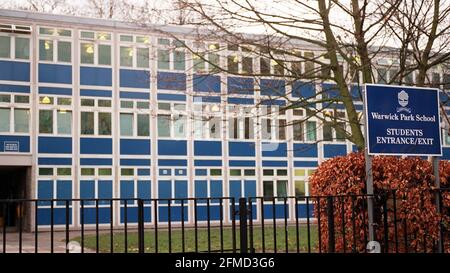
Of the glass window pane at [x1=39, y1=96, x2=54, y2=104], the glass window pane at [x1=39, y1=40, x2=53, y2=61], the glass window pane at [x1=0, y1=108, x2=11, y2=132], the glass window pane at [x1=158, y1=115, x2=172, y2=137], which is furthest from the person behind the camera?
the glass window pane at [x1=158, y1=115, x2=172, y2=137]

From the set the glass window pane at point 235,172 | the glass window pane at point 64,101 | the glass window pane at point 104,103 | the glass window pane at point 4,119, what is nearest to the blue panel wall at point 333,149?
the glass window pane at point 235,172

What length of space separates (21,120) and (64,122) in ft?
6.35

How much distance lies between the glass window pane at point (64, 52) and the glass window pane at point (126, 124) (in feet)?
12.0

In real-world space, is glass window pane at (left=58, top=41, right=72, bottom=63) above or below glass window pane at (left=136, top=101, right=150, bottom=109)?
above

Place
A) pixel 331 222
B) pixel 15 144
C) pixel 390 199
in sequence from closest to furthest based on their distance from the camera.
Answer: pixel 331 222 → pixel 390 199 → pixel 15 144

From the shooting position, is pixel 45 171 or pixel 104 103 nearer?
pixel 45 171

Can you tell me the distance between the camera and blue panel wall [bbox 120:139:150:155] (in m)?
31.0

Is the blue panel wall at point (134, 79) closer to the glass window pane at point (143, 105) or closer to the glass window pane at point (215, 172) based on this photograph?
the glass window pane at point (143, 105)

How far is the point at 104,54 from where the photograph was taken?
102 ft

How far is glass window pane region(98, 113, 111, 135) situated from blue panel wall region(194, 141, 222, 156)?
176 inches

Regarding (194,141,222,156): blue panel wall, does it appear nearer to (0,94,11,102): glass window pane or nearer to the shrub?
(0,94,11,102): glass window pane

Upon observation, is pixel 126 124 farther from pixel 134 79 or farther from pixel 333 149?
pixel 333 149

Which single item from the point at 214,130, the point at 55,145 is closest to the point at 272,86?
the point at 55,145

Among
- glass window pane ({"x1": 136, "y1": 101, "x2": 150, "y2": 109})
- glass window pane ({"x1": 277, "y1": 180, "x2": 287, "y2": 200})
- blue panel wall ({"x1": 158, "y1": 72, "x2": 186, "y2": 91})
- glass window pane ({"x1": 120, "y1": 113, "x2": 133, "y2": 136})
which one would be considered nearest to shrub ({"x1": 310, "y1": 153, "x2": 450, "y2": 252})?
blue panel wall ({"x1": 158, "y1": 72, "x2": 186, "y2": 91})
